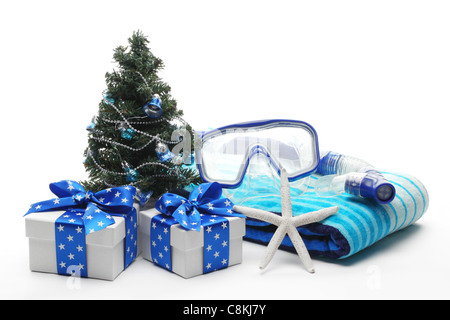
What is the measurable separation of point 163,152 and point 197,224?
54cm

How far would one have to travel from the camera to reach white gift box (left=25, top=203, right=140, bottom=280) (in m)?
2.34

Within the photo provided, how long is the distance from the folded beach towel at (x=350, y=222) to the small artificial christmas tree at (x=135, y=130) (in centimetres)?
64

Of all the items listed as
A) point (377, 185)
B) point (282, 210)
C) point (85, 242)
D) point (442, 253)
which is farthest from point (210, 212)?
point (442, 253)

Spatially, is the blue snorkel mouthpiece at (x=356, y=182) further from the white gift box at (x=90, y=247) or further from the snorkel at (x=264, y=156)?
the white gift box at (x=90, y=247)

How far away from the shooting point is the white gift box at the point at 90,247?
92.2 inches

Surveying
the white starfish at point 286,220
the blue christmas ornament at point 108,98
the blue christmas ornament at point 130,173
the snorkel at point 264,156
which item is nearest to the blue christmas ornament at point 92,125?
the blue christmas ornament at point 108,98

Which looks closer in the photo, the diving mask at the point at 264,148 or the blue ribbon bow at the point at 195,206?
the blue ribbon bow at the point at 195,206

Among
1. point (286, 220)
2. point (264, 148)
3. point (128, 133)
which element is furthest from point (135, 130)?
point (286, 220)

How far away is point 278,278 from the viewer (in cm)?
240

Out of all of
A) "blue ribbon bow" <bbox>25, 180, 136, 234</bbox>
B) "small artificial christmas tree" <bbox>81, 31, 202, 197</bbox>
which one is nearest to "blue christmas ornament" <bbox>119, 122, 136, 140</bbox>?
"small artificial christmas tree" <bbox>81, 31, 202, 197</bbox>

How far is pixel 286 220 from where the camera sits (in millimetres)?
2613

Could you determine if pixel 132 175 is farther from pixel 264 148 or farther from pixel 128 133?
pixel 264 148

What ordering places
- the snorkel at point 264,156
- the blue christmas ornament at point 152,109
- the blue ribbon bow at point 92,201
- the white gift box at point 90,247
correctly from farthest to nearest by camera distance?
the snorkel at point 264,156 → the blue christmas ornament at point 152,109 → the blue ribbon bow at point 92,201 → the white gift box at point 90,247

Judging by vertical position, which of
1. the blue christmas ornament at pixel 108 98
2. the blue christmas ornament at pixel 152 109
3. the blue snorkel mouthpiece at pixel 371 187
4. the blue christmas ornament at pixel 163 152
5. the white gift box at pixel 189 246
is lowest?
the white gift box at pixel 189 246
